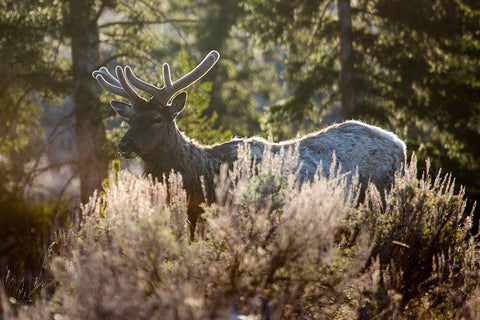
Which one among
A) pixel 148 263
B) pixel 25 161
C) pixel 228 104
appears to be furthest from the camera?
pixel 228 104

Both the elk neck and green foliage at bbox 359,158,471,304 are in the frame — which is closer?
green foliage at bbox 359,158,471,304

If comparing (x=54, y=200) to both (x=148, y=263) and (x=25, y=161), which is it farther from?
(x=148, y=263)

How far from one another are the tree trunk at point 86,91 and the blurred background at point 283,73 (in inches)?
1.0

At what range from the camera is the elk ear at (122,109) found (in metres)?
7.23

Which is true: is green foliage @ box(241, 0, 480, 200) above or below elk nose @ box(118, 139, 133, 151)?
above

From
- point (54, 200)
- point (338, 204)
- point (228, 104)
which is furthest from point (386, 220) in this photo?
point (228, 104)

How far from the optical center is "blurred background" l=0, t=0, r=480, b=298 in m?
11.7

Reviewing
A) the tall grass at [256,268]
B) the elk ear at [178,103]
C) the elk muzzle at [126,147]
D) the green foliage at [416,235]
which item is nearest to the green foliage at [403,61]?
the elk ear at [178,103]

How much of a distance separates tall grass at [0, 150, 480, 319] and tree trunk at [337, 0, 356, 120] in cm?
915

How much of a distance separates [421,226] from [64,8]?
31.5ft

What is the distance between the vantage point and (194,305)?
3.24 meters

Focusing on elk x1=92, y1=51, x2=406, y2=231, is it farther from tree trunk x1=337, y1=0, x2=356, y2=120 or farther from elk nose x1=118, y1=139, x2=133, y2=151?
tree trunk x1=337, y1=0, x2=356, y2=120

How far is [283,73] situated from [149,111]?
9.66m

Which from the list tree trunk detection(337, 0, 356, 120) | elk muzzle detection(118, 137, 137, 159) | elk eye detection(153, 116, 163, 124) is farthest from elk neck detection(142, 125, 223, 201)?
tree trunk detection(337, 0, 356, 120)
